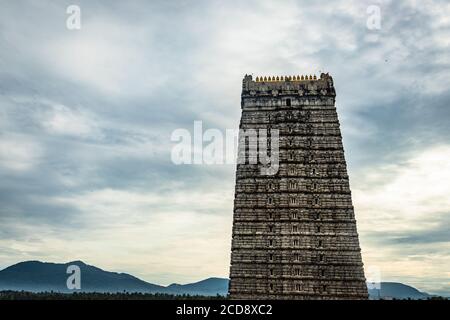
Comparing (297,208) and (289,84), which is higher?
(289,84)

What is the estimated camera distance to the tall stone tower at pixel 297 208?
186 ft

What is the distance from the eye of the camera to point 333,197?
59.4 m

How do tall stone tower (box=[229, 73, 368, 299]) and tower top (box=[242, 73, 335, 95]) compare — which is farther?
tower top (box=[242, 73, 335, 95])

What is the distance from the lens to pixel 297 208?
59.6 meters

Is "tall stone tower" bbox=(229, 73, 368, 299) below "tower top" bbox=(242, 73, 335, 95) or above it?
below

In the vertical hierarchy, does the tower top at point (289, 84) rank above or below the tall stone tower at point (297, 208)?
above

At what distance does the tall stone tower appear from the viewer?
186 ft

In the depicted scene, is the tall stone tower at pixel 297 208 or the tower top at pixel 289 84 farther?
the tower top at pixel 289 84
